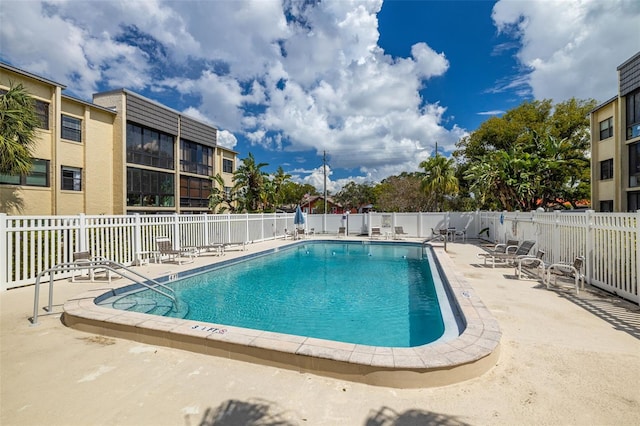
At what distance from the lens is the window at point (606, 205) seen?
840 inches

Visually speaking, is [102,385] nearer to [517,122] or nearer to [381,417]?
[381,417]

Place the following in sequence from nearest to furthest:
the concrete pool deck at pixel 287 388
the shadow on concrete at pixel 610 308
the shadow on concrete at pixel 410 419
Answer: the shadow on concrete at pixel 410 419
the concrete pool deck at pixel 287 388
the shadow on concrete at pixel 610 308

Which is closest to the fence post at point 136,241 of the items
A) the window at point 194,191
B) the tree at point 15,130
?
the tree at point 15,130

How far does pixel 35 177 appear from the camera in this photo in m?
17.2

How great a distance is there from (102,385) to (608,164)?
29237mm

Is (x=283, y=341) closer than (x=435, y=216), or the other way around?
(x=283, y=341)

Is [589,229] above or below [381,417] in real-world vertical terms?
above

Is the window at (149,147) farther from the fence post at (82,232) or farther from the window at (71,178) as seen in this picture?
the fence post at (82,232)

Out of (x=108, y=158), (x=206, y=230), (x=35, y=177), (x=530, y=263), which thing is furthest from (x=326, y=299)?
(x=108, y=158)

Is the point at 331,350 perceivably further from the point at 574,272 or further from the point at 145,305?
the point at 574,272

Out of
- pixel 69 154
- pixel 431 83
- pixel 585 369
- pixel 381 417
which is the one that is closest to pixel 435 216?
pixel 431 83

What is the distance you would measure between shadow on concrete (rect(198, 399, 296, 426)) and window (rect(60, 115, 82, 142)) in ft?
73.6

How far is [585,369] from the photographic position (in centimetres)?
332

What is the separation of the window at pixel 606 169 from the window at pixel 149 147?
3267 centimetres
